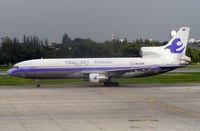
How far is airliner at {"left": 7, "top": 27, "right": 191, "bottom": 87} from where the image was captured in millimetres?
45906

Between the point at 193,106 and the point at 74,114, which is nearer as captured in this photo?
the point at 74,114

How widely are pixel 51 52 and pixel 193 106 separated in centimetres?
10982

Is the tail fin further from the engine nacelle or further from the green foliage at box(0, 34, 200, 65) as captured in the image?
the green foliage at box(0, 34, 200, 65)

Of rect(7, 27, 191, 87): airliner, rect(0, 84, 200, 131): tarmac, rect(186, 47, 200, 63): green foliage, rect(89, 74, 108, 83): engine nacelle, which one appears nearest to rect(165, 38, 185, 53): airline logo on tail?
rect(7, 27, 191, 87): airliner

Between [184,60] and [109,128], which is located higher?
[184,60]

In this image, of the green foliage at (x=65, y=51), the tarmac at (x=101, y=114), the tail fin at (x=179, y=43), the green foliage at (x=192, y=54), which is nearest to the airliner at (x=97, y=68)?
the tail fin at (x=179, y=43)

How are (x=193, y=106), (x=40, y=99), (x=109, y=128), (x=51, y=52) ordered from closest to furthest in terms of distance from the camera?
1. (x=109, y=128)
2. (x=193, y=106)
3. (x=40, y=99)
4. (x=51, y=52)

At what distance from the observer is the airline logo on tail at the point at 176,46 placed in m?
49.2

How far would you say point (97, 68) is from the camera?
153ft

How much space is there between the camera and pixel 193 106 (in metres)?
26.9

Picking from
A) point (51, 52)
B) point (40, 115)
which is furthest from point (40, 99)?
point (51, 52)

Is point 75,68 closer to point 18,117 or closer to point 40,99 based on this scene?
point 40,99

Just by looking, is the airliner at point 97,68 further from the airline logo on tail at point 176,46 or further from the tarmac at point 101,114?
the tarmac at point 101,114

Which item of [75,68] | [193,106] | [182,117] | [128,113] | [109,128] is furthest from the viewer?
[75,68]
